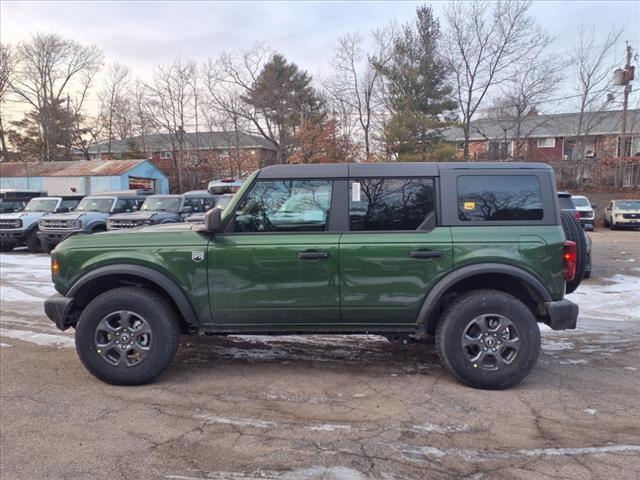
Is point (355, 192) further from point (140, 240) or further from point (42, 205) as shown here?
point (42, 205)

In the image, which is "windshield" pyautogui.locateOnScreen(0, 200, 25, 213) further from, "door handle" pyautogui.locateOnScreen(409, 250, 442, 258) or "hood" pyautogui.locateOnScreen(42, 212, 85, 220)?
"door handle" pyautogui.locateOnScreen(409, 250, 442, 258)

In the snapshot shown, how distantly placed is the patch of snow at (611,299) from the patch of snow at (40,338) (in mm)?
6908

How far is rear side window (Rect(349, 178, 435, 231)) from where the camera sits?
14.1 ft

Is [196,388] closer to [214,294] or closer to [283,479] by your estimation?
[214,294]

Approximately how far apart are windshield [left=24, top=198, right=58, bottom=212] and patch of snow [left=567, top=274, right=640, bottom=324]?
15421 millimetres

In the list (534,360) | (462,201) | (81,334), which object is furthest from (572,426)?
(81,334)

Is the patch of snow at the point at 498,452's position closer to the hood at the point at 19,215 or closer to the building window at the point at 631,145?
the hood at the point at 19,215

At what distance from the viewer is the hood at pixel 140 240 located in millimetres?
4312

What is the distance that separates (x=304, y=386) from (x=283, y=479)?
146 cm

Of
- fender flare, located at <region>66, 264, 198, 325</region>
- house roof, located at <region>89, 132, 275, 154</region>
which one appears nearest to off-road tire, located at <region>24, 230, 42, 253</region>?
fender flare, located at <region>66, 264, 198, 325</region>

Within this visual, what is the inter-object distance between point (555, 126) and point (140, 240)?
44.4 metres

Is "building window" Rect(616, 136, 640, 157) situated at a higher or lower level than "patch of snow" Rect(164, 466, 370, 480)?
higher

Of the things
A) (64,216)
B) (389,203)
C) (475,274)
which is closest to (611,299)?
(475,274)

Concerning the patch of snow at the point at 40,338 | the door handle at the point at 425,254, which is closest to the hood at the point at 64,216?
the patch of snow at the point at 40,338
